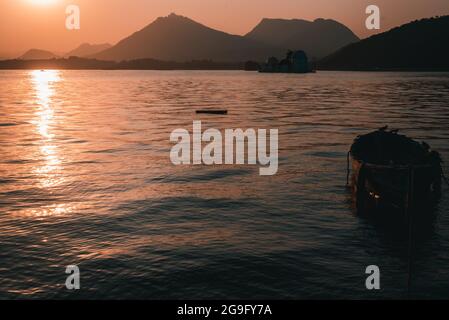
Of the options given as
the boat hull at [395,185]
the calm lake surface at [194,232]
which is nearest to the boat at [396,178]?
the boat hull at [395,185]

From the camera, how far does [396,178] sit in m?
23.6

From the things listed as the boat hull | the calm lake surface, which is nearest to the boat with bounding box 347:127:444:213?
the boat hull

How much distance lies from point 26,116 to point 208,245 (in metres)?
72.3

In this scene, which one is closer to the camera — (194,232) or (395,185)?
(194,232)

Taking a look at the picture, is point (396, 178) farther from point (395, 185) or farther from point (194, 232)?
point (194, 232)

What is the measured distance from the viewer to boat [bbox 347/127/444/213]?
23059 mm

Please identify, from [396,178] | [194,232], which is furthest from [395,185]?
[194,232]

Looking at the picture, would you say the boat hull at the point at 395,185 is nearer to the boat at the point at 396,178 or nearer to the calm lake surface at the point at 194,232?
the boat at the point at 396,178

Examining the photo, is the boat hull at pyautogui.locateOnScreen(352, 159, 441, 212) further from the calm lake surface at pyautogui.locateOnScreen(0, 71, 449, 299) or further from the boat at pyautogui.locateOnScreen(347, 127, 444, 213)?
the calm lake surface at pyautogui.locateOnScreen(0, 71, 449, 299)

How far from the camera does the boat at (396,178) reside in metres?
23.1

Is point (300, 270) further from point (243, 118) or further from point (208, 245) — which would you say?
point (243, 118)

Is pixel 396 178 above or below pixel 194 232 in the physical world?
above

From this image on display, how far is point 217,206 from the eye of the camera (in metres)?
27.0

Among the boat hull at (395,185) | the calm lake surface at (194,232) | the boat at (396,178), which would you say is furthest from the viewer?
the boat at (396,178)
